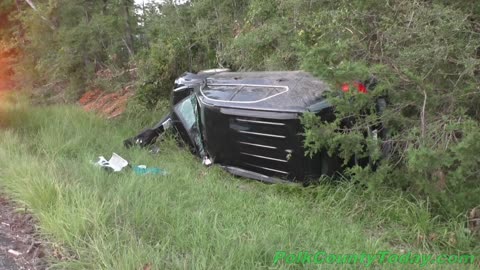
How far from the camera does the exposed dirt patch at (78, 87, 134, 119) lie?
10.9 meters

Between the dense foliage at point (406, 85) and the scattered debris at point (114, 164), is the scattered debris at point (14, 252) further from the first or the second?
the dense foliage at point (406, 85)

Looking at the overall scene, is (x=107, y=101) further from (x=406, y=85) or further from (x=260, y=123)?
(x=406, y=85)

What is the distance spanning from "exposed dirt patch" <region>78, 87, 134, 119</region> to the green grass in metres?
5.33

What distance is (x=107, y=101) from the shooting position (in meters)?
12.8

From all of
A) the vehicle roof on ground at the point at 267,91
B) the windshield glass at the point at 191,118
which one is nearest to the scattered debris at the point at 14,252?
the vehicle roof on ground at the point at 267,91

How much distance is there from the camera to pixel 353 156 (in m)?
4.39

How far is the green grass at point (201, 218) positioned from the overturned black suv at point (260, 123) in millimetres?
209

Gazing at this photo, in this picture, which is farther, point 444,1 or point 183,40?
point 183,40

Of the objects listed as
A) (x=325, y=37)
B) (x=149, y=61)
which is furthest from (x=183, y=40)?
(x=325, y=37)

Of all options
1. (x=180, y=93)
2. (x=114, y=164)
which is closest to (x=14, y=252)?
(x=114, y=164)

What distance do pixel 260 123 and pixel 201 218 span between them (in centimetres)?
159

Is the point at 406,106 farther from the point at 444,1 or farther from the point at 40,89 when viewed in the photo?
the point at 40,89

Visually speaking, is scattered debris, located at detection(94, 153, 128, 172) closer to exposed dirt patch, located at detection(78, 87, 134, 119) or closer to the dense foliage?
the dense foliage

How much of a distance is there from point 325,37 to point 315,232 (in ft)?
8.87
